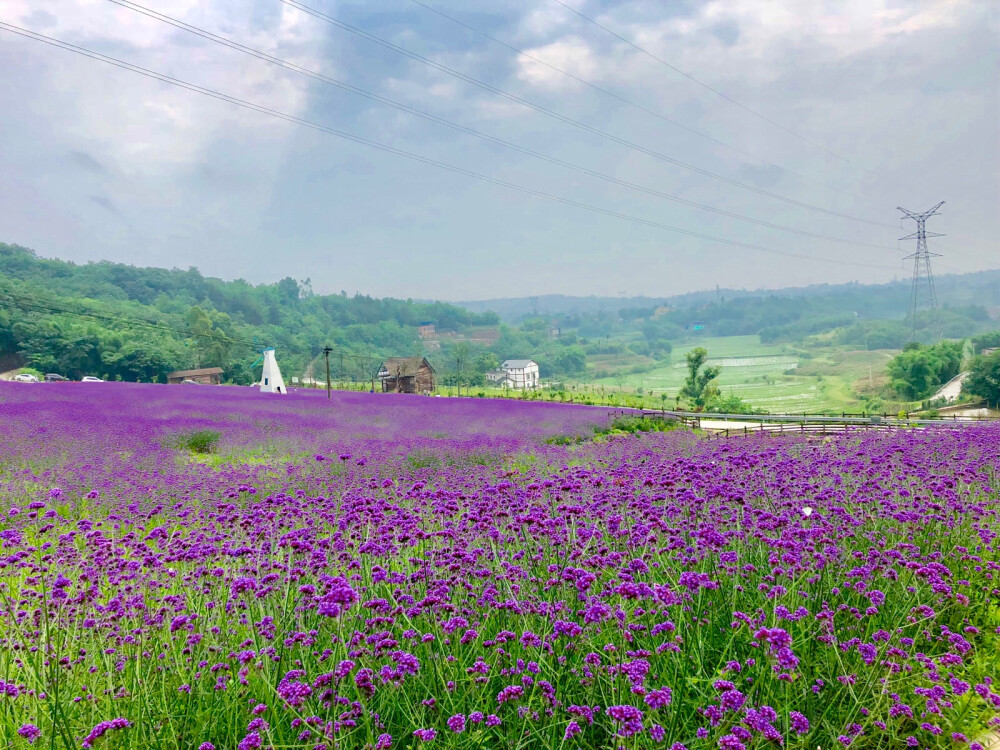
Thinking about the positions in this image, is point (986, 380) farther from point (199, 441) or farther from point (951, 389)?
point (199, 441)

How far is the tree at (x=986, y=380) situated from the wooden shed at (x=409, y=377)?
46019 mm

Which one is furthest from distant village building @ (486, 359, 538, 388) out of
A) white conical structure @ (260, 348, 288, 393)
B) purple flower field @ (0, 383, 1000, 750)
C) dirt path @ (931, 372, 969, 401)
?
purple flower field @ (0, 383, 1000, 750)

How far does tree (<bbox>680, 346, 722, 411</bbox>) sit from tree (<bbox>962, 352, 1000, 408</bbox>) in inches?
764

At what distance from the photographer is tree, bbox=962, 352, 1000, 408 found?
43.0m

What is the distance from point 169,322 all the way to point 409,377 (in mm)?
46366

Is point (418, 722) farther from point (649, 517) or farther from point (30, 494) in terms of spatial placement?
point (30, 494)

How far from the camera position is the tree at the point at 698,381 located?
189 feet

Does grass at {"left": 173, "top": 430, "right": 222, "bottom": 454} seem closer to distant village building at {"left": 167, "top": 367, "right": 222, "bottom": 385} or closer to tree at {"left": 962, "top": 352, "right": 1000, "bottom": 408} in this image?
distant village building at {"left": 167, "top": 367, "right": 222, "bottom": 385}

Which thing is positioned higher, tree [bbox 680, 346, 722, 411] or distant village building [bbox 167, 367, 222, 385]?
distant village building [bbox 167, 367, 222, 385]

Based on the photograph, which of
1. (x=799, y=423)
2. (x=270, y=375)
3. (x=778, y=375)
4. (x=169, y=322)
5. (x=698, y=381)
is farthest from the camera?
(x=778, y=375)

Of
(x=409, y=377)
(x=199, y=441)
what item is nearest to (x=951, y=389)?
(x=409, y=377)

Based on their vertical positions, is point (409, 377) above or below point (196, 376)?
below

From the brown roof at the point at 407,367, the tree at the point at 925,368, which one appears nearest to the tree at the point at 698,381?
the tree at the point at 925,368

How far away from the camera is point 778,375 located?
5034 inches
